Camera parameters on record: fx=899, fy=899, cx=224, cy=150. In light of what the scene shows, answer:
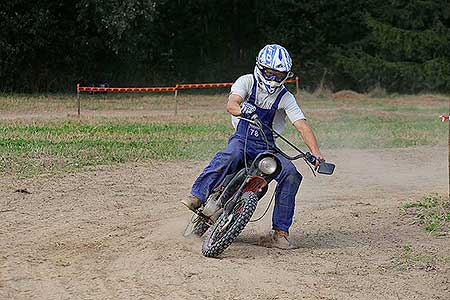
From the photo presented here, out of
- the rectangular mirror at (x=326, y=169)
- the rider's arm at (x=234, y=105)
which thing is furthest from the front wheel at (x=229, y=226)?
the rider's arm at (x=234, y=105)

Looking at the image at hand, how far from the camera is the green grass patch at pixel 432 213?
1027 centimetres

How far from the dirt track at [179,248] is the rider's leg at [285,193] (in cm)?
33

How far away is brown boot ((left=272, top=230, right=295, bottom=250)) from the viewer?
9.06m

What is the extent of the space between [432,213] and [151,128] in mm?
11203

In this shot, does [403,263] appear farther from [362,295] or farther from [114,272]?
[114,272]

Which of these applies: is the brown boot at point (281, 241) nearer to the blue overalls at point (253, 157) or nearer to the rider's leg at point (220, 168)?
the blue overalls at point (253, 157)

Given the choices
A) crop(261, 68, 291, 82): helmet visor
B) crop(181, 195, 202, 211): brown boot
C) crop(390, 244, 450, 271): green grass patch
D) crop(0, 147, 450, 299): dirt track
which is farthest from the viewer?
crop(181, 195, 202, 211): brown boot

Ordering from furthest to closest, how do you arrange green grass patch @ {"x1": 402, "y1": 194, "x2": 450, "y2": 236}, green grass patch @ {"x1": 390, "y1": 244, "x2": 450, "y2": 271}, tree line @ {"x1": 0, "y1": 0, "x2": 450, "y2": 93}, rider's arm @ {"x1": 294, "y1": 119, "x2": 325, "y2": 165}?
tree line @ {"x1": 0, "y1": 0, "x2": 450, "y2": 93}
green grass patch @ {"x1": 402, "y1": 194, "x2": 450, "y2": 236}
rider's arm @ {"x1": 294, "y1": 119, "x2": 325, "y2": 165}
green grass patch @ {"x1": 390, "y1": 244, "x2": 450, "y2": 271}

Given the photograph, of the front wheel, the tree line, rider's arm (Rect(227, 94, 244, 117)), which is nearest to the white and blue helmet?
rider's arm (Rect(227, 94, 244, 117))

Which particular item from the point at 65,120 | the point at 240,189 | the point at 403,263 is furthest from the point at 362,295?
the point at 65,120

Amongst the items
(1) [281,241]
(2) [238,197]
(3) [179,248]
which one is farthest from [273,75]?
(3) [179,248]

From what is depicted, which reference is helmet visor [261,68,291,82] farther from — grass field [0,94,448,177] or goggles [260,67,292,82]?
grass field [0,94,448,177]

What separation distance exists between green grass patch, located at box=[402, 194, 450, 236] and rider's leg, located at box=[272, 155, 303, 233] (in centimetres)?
192

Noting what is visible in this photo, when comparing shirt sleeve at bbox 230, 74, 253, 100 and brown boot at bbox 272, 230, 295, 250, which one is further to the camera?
brown boot at bbox 272, 230, 295, 250
